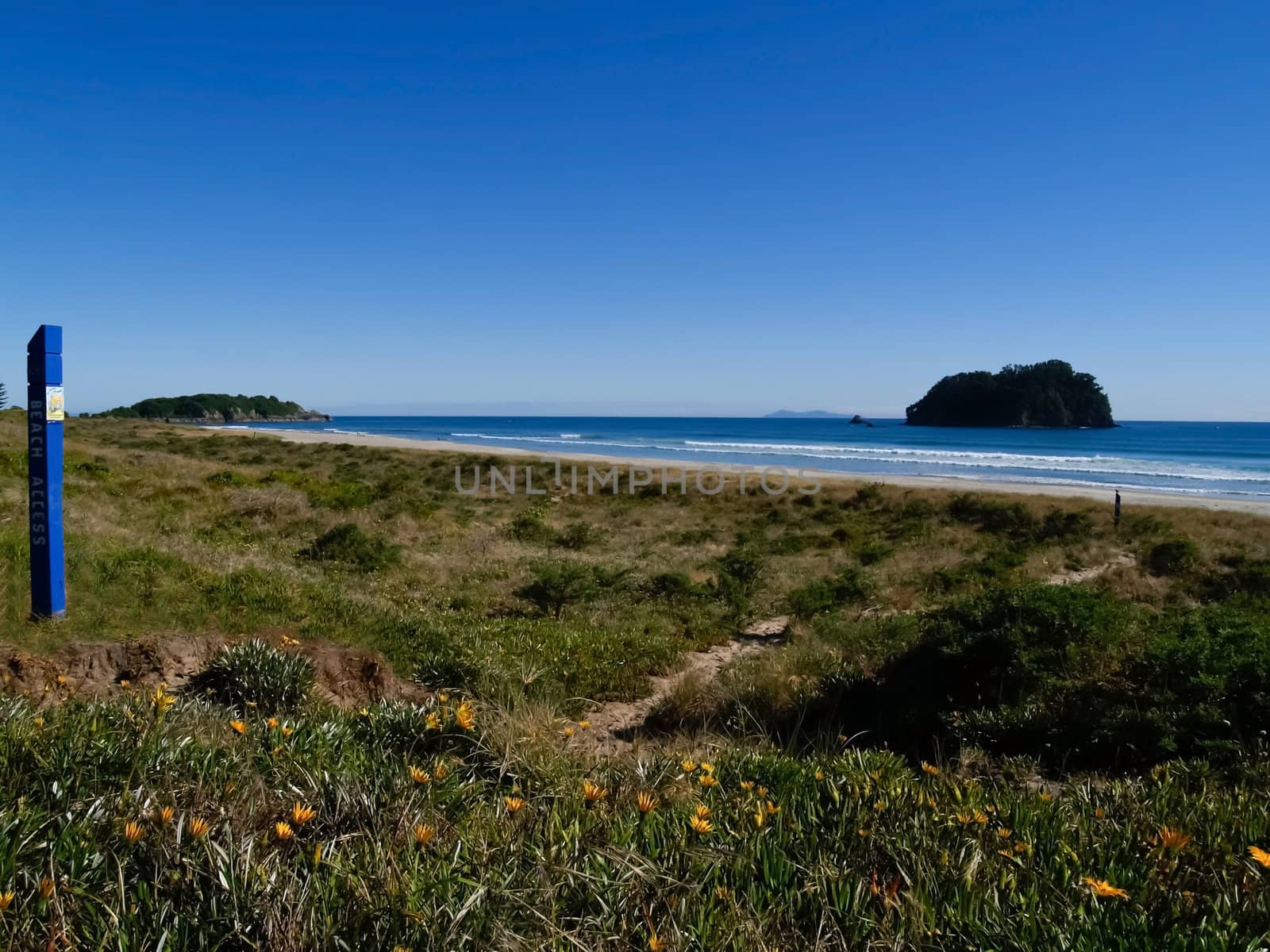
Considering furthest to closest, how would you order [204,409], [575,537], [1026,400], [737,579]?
[204,409] → [1026,400] → [575,537] → [737,579]

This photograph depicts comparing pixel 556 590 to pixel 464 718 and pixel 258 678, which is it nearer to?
pixel 258 678

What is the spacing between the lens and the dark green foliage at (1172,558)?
15.6m

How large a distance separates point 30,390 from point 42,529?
4.13 ft

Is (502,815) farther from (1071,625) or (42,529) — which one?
(42,529)

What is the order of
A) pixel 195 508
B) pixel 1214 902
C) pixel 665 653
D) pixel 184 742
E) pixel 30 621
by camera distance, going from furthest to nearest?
pixel 195 508, pixel 665 653, pixel 30 621, pixel 184 742, pixel 1214 902

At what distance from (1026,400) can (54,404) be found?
154 m

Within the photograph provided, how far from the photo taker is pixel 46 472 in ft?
22.5

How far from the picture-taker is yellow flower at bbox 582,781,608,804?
318 centimetres

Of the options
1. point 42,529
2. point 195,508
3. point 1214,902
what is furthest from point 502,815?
point 195,508

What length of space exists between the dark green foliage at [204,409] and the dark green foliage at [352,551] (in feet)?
492

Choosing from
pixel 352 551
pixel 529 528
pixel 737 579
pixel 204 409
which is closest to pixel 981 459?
pixel 529 528

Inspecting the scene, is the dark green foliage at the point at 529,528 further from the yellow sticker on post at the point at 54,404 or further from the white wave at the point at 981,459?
the white wave at the point at 981,459

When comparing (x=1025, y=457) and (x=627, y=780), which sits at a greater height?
(x=1025, y=457)

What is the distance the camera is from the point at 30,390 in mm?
6879
